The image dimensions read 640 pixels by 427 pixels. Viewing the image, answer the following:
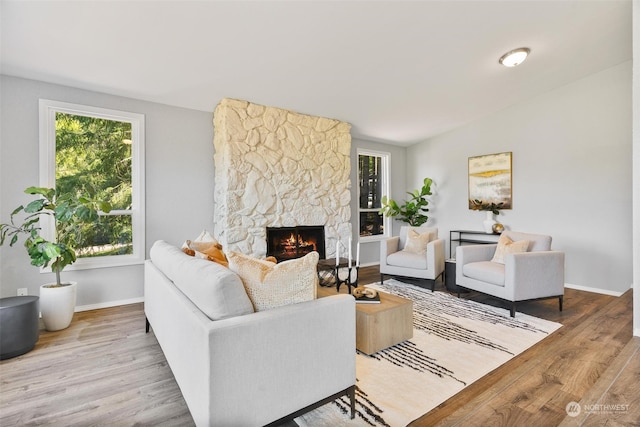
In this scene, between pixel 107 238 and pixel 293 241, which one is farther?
pixel 293 241

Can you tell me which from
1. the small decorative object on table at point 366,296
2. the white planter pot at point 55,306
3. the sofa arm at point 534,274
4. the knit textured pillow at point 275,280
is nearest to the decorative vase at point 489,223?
the sofa arm at point 534,274

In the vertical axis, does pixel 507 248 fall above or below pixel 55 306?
above

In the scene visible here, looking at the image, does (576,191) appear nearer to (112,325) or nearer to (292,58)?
(292,58)

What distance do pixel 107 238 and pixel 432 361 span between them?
3.73 metres

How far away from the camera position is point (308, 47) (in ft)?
9.79

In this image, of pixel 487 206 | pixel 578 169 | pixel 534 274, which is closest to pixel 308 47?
pixel 534 274

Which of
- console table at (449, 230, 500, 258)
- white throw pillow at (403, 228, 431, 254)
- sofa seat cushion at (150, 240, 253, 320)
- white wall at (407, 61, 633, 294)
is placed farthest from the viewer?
console table at (449, 230, 500, 258)

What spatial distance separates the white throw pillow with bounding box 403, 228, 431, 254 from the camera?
14.2 feet

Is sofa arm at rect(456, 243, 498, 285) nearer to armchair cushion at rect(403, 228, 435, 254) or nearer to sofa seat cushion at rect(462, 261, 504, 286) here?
sofa seat cushion at rect(462, 261, 504, 286)

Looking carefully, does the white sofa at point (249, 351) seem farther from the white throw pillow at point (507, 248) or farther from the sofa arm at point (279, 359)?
the white throw pillow at point (507, 248)

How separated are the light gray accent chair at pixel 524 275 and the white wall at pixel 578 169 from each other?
4.25ft

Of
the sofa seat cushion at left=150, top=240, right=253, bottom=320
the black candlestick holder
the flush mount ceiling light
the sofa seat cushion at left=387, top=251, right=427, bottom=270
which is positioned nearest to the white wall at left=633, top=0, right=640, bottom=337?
the flush mount ceiling light

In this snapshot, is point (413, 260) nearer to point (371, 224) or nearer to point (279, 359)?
point (371, 224)

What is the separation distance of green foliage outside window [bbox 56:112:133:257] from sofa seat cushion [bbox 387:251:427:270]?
3.46m
